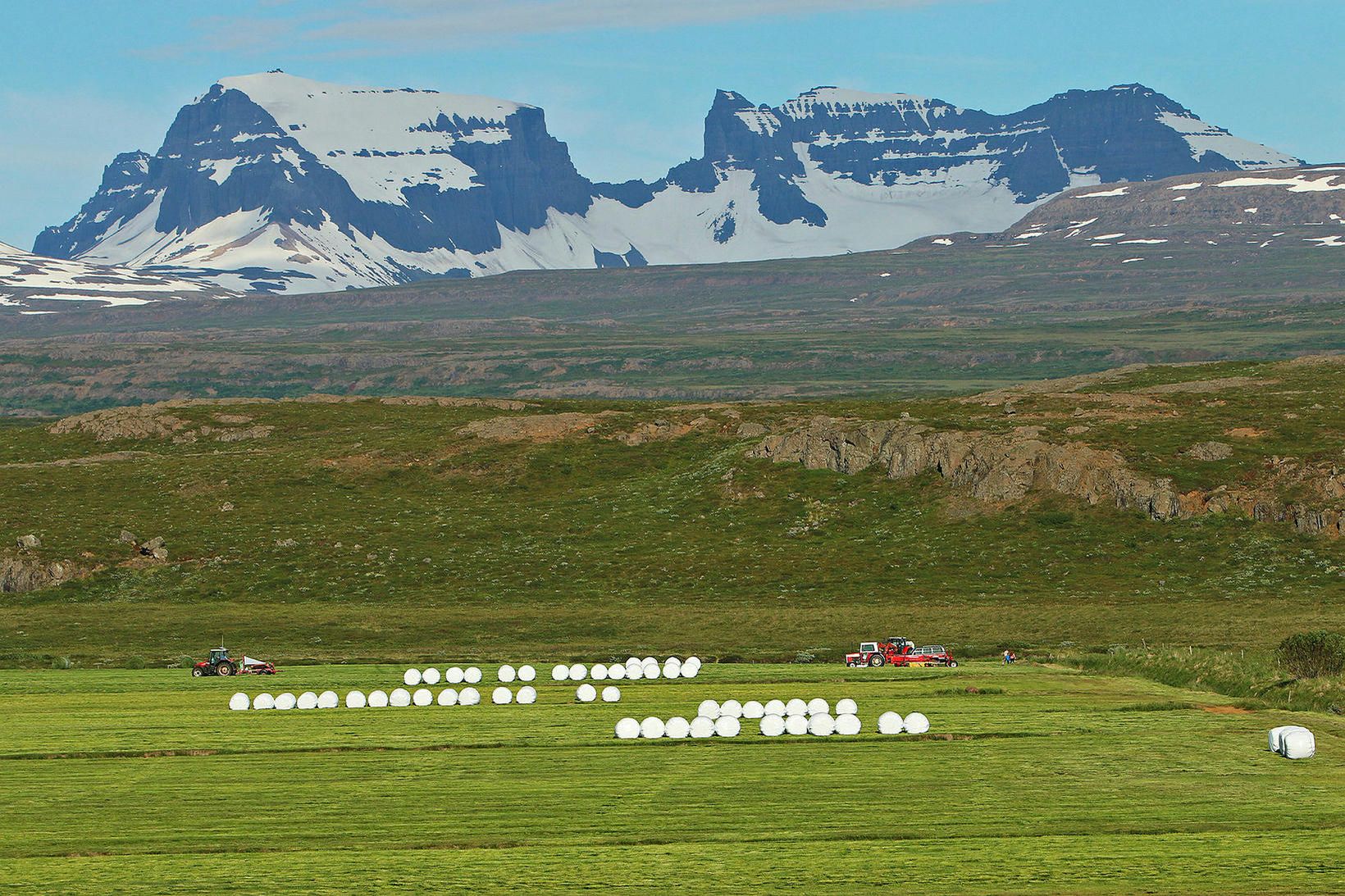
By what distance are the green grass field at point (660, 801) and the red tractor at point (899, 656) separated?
1395 cm

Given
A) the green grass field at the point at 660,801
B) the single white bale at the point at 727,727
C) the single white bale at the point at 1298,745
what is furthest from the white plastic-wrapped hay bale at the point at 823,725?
the single white bale at the point at 1298,745

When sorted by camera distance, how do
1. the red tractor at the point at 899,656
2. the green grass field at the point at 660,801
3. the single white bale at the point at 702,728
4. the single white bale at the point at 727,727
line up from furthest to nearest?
1. the red tractor at the point at 899,656
2. the single white bale at the point at 727,727
3. the single white bale at the point at 702,728
4. the green grass field at the point at 660,801

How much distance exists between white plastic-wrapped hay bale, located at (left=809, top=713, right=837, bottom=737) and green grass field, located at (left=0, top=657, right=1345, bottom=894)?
0.92 m

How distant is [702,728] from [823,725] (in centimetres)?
427

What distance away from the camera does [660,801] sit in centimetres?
4406

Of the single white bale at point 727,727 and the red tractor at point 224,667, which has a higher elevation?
the single white bale at point 727,727

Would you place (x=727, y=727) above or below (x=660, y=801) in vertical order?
below

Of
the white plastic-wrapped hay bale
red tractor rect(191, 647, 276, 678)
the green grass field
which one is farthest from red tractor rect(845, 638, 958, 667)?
red tractor rect(191, 647, 276, 678)

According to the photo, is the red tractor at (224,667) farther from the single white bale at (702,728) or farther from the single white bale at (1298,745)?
the single white bale at (1298,745)

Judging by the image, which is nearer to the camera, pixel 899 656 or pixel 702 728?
pixel 702 728

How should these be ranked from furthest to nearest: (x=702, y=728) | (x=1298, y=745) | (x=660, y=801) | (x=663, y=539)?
(x=663, y=539) < (x=702, y=728) < (x=1298, y=745) < (x=660, y=801)

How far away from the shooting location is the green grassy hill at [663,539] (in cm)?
9931

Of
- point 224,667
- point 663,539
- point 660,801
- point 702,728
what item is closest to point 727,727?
point 702,728

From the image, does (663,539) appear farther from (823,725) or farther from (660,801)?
(660,801)
